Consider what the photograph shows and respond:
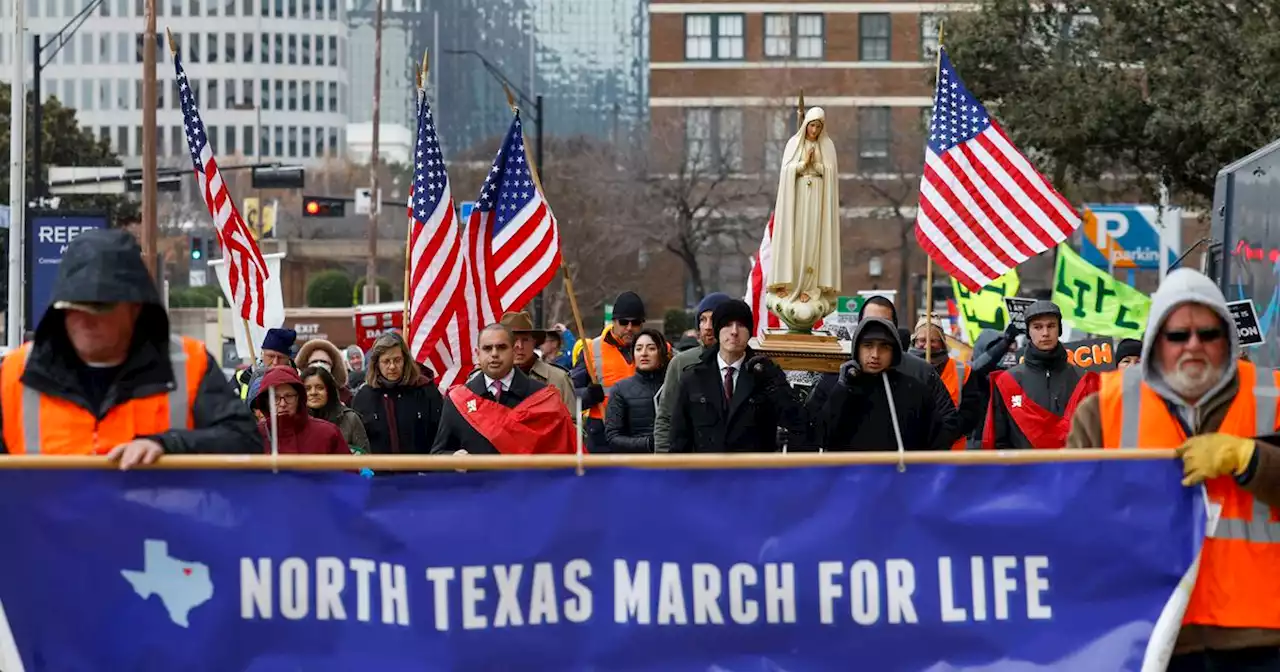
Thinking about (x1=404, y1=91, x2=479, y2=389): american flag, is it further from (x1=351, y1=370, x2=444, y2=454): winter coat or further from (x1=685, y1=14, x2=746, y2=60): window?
(x1=685, y1=14, x2=746, y2=60): window

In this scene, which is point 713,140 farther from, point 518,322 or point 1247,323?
point 1247,323

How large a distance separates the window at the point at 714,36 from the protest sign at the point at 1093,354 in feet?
174

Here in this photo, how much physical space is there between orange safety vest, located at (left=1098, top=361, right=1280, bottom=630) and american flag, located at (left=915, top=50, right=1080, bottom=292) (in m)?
8.58

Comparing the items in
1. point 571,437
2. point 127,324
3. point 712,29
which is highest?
point 712,29

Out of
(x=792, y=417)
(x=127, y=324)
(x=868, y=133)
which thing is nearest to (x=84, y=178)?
(x=792, y=417)

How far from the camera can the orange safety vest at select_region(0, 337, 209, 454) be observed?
5.89 meters

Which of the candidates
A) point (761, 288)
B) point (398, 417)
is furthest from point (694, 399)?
point (761, 288)

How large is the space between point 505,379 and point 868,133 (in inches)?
2182

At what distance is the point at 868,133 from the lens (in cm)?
6481

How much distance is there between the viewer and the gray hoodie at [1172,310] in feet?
18.9

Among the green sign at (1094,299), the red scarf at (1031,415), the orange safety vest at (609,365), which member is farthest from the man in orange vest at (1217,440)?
the green sign at (1094,299)

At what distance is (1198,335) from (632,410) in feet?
20.7

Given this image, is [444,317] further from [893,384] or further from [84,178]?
[84,178]

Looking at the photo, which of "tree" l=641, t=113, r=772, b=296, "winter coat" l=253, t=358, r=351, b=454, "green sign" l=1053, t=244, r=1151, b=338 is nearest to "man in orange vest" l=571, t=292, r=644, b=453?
"winter coat" l=253, t=358, r=351, b=454
